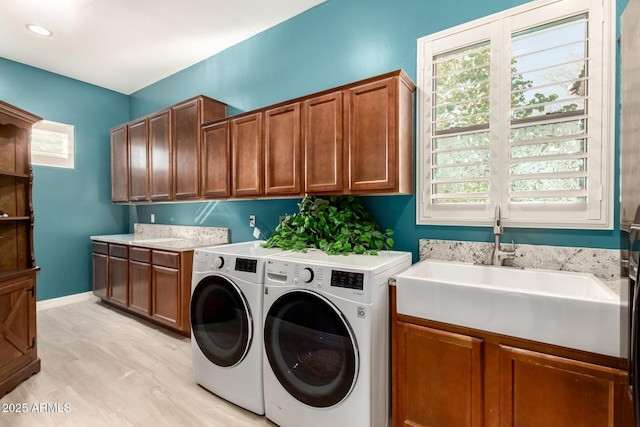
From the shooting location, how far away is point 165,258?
2.96m

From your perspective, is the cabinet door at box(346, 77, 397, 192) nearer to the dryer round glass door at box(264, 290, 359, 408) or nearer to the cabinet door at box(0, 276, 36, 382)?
the dryer round glass door at box(264, 290, 359, 408)

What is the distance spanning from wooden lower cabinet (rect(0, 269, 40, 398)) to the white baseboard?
5.92ft

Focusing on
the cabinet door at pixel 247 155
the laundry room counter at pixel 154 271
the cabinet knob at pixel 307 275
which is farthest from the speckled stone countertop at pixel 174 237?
the cabinet knob at pixel 307 275

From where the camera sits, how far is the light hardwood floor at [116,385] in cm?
181

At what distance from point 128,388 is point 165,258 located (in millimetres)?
1184

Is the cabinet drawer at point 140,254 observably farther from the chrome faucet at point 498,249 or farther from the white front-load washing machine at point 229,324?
the chrome faucet at point 498,249

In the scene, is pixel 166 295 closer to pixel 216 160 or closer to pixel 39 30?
pixel 216 160

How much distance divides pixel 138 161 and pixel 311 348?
3.48m

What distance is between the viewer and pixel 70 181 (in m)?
3.94

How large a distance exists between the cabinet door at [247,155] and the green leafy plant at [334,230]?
470 mm

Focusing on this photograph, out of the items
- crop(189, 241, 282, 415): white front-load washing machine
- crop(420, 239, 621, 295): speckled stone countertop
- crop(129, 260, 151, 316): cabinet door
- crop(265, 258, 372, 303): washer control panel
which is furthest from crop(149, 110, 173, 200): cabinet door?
crop(420, 239, 621, 295): speckled stone countertop

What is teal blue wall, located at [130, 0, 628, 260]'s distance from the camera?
1.93 metres

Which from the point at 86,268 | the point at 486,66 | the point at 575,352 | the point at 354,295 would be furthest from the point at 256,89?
the point at 86,268

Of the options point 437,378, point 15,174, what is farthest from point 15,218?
point 437,378
